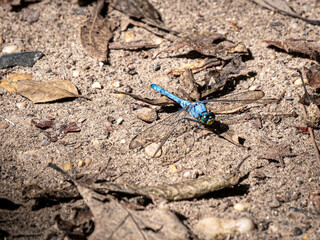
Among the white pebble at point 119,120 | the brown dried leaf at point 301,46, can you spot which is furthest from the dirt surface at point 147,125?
the brown dried leaf at point 301,46

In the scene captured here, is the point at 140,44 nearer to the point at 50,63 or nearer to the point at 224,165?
the point at 50,63

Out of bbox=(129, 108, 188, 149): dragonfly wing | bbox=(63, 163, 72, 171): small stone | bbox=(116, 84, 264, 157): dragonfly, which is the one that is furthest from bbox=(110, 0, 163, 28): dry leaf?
bbox=(63, 163, 72, 171): small stone

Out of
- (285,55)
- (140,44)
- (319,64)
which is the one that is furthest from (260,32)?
(140,44)

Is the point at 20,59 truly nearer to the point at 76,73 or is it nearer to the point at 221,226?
the point at 76,73

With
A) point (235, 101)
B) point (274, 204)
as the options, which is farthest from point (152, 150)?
point (274, 204)

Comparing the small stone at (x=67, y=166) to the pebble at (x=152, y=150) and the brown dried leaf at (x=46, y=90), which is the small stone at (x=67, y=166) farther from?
the brown dried leaf at (x=46, y=90)
